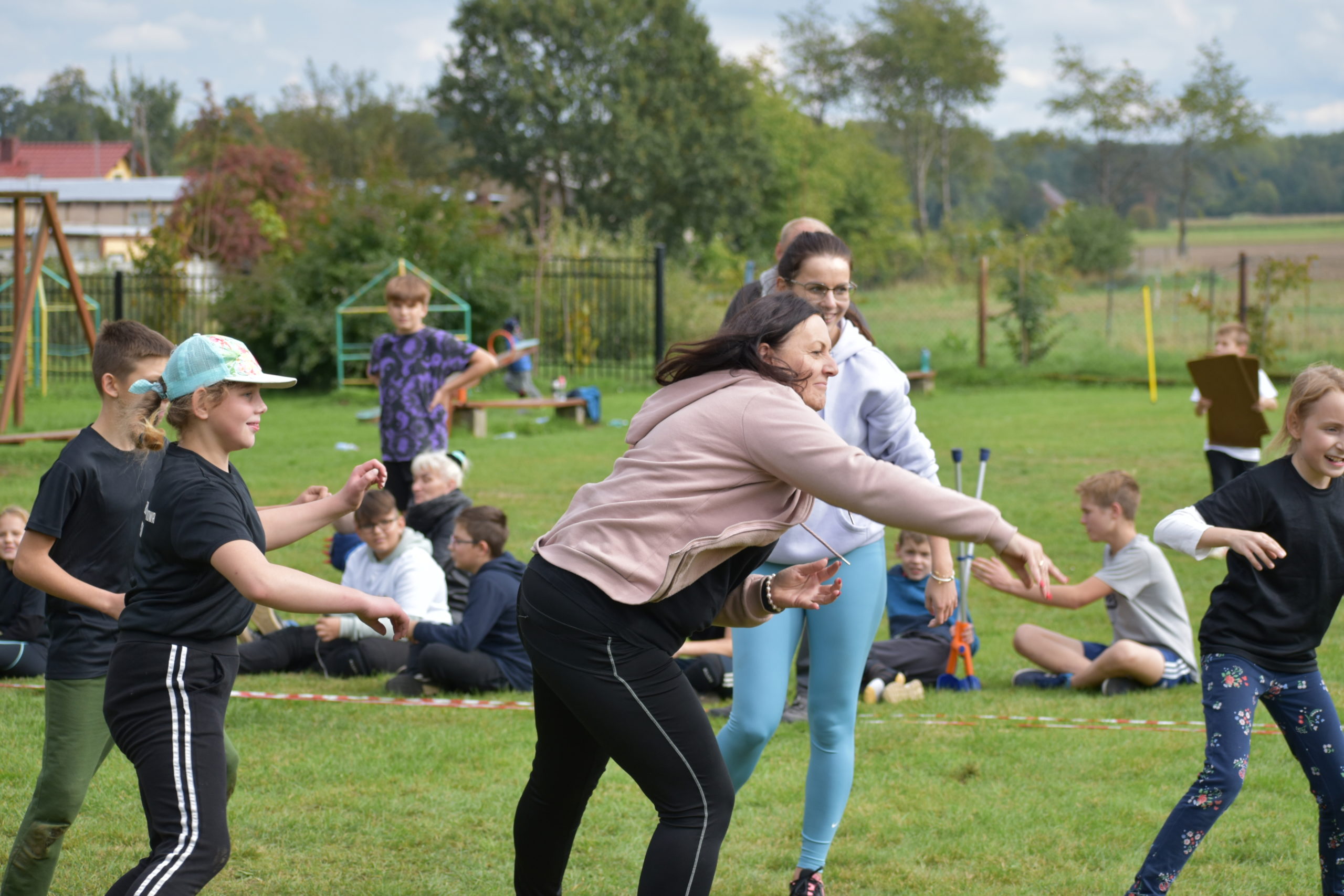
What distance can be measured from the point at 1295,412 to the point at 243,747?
4307mm

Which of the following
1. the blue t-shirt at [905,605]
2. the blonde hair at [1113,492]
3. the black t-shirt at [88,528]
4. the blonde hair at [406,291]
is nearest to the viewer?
the black t-shirt at [88,528]

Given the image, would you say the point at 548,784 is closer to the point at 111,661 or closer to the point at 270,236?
the point at 111,661

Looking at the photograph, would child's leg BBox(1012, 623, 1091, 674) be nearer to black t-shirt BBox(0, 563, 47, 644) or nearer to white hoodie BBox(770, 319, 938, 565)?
white hoodie BBox(770, 319, 938, 565)

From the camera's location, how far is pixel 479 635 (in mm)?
6469

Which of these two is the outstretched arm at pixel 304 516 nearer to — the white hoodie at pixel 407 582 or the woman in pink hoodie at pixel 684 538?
the woman in pink hoodie at pixel 684 538

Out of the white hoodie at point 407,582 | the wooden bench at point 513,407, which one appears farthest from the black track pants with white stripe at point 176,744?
the wooden bench at point 513,407

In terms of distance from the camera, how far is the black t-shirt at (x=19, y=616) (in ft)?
21.4

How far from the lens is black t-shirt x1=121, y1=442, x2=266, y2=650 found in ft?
9.36

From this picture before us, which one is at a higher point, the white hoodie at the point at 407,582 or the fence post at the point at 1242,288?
the fence post at the point at 1242,288

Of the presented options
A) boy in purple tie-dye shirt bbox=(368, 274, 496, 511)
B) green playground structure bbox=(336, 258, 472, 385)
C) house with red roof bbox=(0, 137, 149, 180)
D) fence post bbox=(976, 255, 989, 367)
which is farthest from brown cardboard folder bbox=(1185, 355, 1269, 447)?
house with red roof bbox=(0, 137, 149, 180)

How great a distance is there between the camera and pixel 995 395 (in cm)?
2186

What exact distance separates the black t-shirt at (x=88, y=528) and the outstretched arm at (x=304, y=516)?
0.40m

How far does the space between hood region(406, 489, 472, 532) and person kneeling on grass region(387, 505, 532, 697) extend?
98 centimetres

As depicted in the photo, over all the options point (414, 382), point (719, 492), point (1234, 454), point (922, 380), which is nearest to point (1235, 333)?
point (1234, 454)
